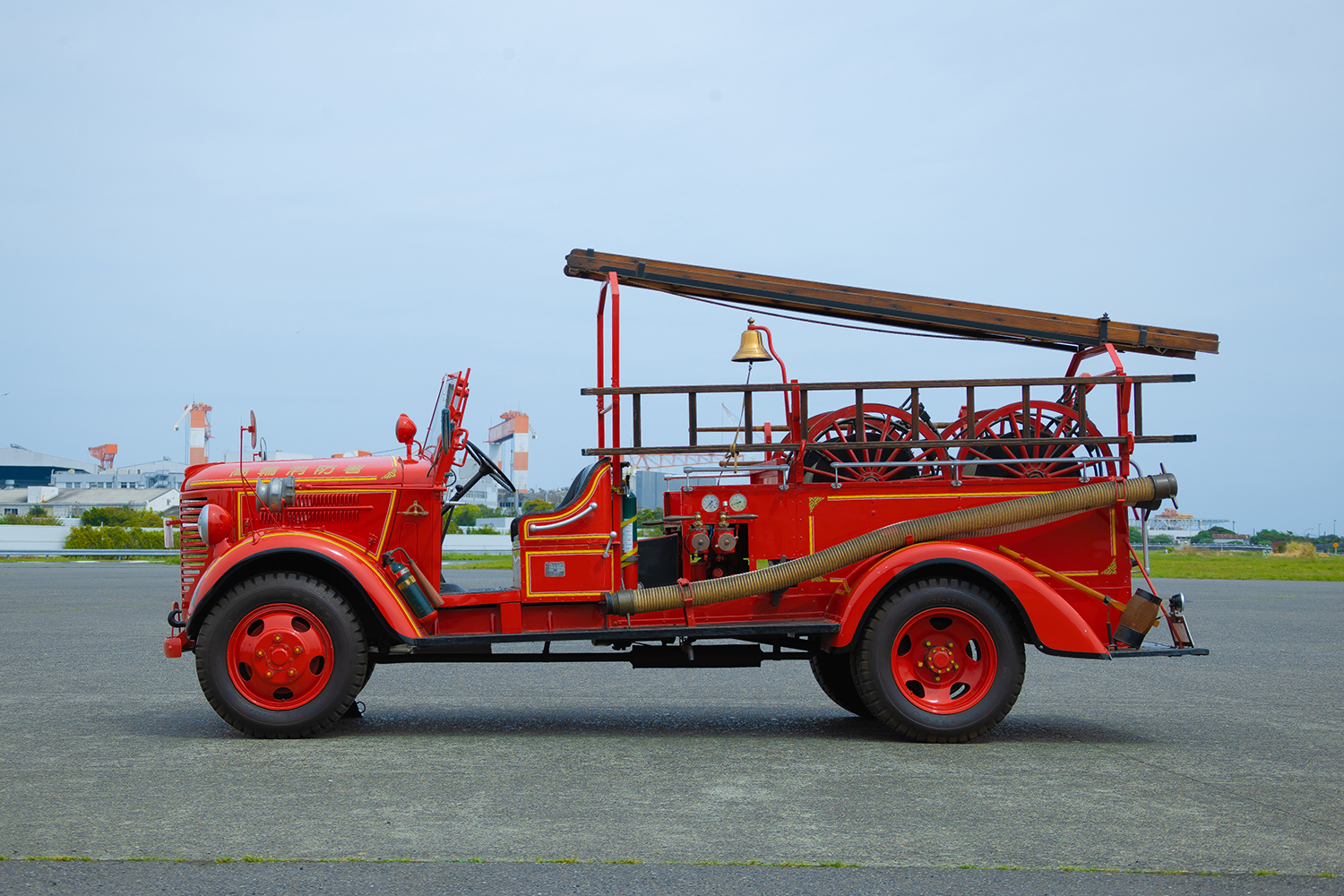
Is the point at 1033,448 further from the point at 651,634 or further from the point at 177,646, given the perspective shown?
the point at 177,646

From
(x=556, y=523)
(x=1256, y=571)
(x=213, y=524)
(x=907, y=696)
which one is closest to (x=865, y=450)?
(x=907, y=696)

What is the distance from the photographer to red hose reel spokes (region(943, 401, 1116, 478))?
7316mm

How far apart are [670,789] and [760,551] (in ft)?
6.85

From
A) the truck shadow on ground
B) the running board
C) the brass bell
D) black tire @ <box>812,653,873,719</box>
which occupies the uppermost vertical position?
the brass bell

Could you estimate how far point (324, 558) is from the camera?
22.5 ft

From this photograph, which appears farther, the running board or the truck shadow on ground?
the truck shadow on ground

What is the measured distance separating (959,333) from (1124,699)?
3.45 m

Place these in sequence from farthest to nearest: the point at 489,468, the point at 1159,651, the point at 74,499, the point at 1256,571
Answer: the point at 74,499 < the point at 1256,571 < the point at 489,468 < the point at 1159,651

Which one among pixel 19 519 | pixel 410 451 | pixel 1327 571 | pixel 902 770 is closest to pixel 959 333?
pixel 902 770

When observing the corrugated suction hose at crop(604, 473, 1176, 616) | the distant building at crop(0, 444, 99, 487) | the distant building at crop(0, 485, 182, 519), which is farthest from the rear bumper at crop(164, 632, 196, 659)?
the distant building at crop(0, 444, 99, 487)

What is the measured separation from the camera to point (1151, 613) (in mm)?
6836

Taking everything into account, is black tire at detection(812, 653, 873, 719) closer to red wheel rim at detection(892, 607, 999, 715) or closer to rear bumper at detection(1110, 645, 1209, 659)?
red wheel rim at detection(892, 607, 999, 715)

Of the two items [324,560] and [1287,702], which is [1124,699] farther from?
[324,560]

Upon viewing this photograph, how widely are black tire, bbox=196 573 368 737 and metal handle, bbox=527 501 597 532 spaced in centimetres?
125
